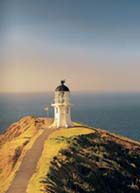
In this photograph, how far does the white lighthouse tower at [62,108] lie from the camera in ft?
210

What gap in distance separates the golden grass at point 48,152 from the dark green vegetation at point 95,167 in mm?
816

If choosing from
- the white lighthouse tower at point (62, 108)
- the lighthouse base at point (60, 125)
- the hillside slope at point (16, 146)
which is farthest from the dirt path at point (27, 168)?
the white lighthouse tower at point (62, 108)

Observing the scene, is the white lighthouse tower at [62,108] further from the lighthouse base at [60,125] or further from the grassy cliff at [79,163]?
the grassy cliff at [79,163]

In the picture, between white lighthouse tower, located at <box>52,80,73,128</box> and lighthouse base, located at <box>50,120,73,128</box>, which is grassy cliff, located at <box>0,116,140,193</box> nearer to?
lighthouse base, located at <box>50,120,73,128</box>

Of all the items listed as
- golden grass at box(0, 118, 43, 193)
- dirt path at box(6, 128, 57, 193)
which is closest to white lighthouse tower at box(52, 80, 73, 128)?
golden grass at box(0, 118, 43, 193)

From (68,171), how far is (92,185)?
145 inches

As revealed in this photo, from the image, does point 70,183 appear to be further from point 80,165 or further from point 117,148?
point 117,148

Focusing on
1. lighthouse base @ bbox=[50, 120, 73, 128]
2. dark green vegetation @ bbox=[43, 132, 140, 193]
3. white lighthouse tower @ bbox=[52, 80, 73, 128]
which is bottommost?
dark green vegetation @ bbox=[43, 132, 140, 193]

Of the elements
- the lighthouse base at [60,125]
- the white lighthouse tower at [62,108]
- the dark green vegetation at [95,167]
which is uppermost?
the white lighthouse tower at [62,108]

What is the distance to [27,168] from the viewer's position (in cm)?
4097

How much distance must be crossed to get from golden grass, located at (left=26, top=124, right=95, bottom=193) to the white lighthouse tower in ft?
11.0

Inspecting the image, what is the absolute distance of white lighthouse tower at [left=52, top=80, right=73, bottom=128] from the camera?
2517 inches

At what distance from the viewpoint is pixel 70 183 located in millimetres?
39094

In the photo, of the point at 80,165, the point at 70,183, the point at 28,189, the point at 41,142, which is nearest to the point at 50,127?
the point at 41,142
